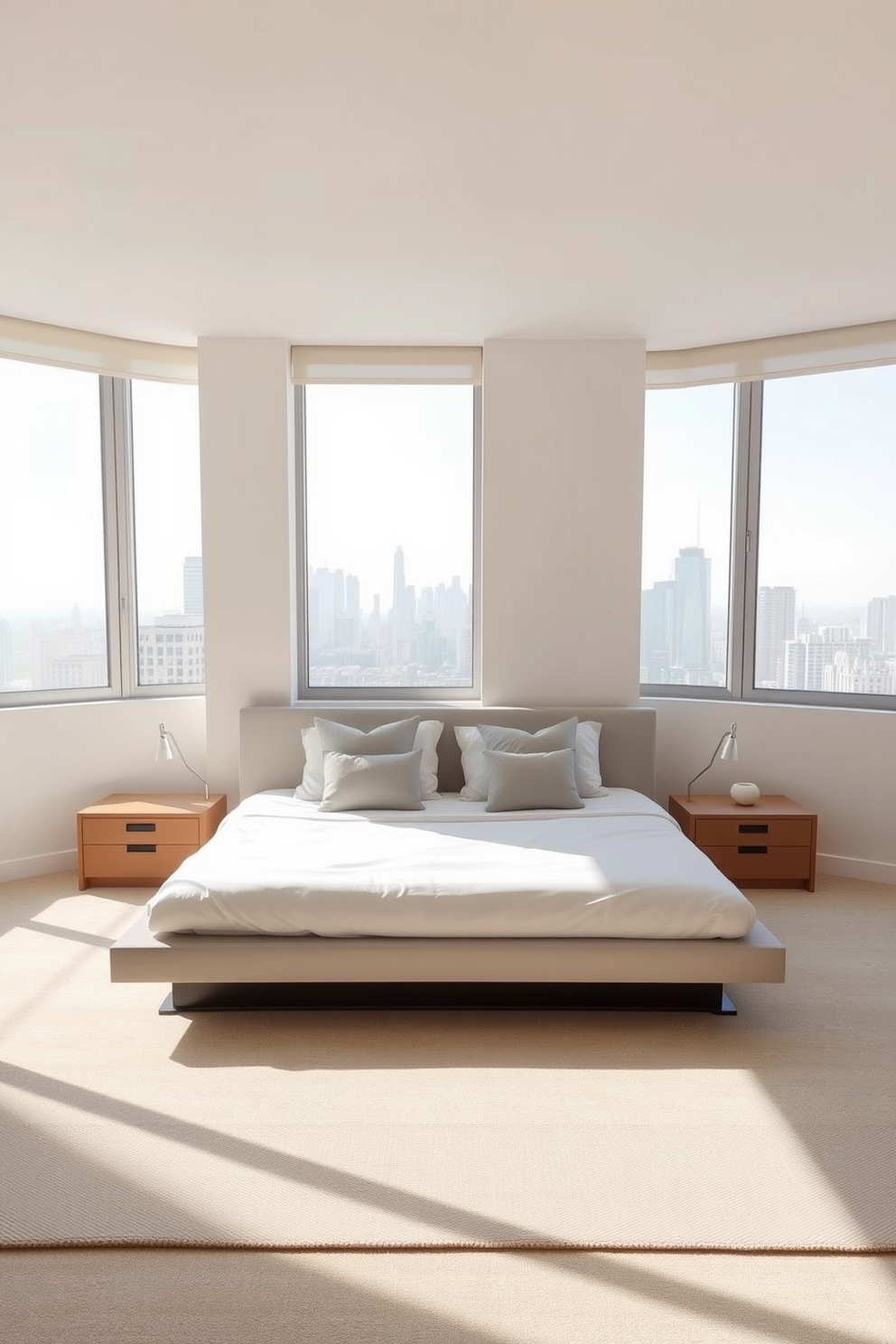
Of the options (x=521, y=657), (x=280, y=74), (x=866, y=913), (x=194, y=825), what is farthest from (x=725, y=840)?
(x=280, y=74)

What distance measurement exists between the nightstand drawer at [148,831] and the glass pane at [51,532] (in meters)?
0.96

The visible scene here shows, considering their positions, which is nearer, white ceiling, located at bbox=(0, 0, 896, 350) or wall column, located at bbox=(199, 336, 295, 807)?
white ceiling, located at bbox=(0, 0, 896, 350)

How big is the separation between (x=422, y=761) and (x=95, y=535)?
7.46ft

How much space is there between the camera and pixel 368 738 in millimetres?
4633

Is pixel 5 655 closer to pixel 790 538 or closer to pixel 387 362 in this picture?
pixel 387 362

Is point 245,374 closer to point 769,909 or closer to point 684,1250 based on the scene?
point 769,909

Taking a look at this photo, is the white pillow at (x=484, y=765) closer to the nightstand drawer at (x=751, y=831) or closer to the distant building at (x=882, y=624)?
the nightstand drawer at (x=751, y=831)

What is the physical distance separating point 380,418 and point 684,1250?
4.37 metres

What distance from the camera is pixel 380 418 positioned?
5.43 m

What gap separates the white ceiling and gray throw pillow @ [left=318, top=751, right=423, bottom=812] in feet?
7.01

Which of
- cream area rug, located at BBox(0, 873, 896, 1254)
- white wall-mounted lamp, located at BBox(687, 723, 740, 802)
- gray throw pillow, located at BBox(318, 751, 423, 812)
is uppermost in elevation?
white wall-mounted lamp, located at BBox(687, 723, 740, 802)

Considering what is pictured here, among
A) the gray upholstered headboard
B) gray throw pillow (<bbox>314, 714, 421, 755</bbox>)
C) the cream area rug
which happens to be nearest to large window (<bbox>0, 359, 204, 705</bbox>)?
the gray upholstered headboard

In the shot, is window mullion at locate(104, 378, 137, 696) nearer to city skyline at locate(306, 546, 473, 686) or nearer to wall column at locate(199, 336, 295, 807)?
wall column at locate(199, 336, 295, 807)

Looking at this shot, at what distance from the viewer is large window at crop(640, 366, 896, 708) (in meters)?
5.05
